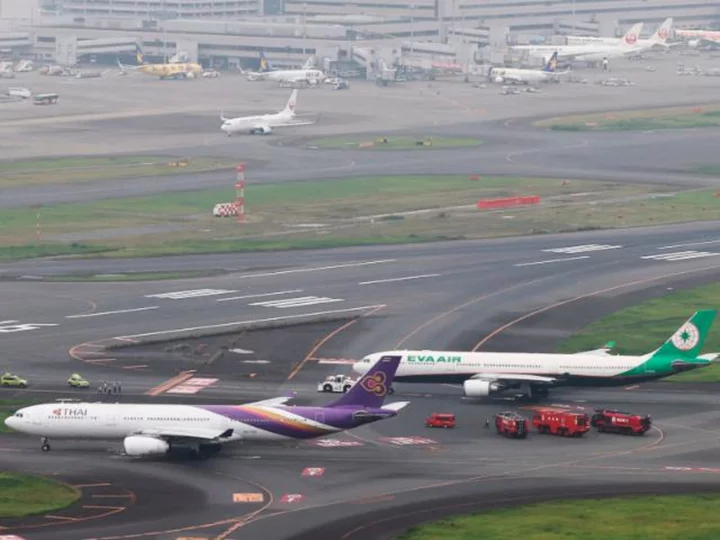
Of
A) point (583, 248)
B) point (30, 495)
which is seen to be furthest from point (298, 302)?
point (30, 495)

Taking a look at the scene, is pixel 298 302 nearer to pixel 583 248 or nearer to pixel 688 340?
pixel 688 340

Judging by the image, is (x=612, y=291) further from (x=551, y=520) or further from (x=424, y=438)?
(x=551, y=520)

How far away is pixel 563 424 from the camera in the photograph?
106 m

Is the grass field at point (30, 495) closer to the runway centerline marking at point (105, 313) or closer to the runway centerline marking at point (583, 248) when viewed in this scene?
the runway centerline marking at point (105, 313)

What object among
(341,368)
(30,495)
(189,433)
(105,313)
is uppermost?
(189,433)

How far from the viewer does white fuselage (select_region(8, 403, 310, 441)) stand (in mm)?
99500

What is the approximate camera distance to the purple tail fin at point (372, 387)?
9938 centimetres

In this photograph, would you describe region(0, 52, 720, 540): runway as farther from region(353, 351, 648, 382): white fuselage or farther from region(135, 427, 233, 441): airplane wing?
region(353, 351, 648, 382): white fuselage

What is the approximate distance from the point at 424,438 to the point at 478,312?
1662 inches

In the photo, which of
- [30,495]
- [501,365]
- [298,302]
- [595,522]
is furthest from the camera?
[298,302]

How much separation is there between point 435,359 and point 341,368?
1076cm

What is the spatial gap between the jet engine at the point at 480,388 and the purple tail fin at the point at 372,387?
52.2 ft

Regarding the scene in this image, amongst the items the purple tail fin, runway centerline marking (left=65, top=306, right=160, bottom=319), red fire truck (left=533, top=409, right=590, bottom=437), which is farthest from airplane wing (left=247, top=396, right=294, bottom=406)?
runway centerline marking (left=65, top=306, right=160, bottom=319)

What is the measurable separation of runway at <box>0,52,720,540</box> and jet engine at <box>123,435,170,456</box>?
0.82 meters
